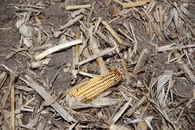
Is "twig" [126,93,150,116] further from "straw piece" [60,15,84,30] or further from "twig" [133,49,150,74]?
"straw piece" [60,15,84,30]

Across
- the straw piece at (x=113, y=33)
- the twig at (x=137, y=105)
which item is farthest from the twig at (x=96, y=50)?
the twig at (x=137, y=105)

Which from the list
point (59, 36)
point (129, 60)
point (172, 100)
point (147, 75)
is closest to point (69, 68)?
point (59, 36)

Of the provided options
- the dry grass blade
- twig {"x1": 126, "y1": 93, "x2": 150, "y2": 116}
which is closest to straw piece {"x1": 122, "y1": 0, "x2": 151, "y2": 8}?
twig {"x1": 126, "y1": 93, "x2": 150, "y2": 116}

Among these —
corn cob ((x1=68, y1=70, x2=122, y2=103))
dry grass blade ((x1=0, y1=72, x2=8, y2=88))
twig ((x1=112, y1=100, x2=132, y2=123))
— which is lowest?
twig ((x1=112, y1=100, x2=132, y2=123))

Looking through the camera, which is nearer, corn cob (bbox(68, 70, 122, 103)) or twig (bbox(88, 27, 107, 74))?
corn cob (bbox(68, 70, 122, 103))

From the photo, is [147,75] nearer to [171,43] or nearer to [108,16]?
[171,43]

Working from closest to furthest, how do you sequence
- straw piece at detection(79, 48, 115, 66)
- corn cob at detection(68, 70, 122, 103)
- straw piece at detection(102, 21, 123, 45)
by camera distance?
corn cob at detection(68, 70, 122, 103), straw piece at detection(79, 48, 115, 66), straw piece at detection(102, 21, 123, 45)

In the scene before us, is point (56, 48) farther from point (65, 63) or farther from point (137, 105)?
point (137, 105)
